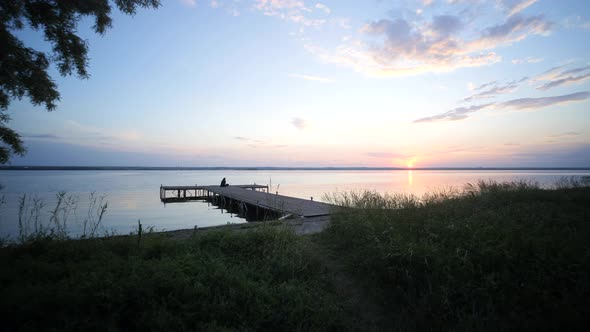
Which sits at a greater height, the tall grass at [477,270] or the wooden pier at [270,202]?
the tall grass at [477,270]

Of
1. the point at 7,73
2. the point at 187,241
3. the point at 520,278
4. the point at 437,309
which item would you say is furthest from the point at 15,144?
the point at 520,278

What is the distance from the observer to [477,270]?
168 inches

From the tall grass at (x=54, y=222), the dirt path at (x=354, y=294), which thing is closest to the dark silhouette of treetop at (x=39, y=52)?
the tall grass at (x=54, y=222)

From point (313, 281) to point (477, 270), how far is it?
Answer: 2.58 m

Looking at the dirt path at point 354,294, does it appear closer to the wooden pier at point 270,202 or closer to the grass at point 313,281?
the grass at point 313,281

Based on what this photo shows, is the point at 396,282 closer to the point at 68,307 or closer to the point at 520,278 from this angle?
the point at 520,278

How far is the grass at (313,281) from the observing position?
3498mm

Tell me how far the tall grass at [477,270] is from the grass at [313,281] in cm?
2

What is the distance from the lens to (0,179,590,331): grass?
3498 mm

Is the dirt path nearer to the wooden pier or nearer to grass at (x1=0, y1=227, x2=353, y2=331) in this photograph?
grass at (x1=0, y1=227, x2=353, y2=331)

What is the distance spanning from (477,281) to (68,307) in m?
5.62

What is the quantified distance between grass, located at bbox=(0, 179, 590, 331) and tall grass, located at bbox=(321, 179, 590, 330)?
0.02m

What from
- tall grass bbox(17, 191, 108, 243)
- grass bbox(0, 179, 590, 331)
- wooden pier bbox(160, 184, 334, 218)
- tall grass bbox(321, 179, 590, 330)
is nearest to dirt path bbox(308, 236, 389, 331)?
grass bbox(0, 179, 590, 331)

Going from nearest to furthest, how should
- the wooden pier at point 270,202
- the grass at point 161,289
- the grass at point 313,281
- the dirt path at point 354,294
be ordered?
the grass at point 161,289 → the grass at point 313,281 → the dirt path at point 354,294 → the wooden pier at point 270,202
